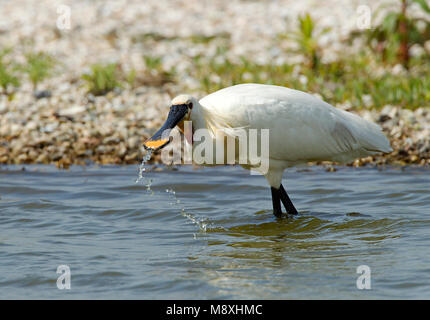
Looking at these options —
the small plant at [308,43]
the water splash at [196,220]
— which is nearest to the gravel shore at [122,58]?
the small plant at [308,43]

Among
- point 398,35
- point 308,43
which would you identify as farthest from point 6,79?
point 398,35

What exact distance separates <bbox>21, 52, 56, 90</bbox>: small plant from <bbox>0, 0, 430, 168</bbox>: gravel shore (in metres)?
0.17

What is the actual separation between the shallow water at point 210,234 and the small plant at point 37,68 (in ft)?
9.08

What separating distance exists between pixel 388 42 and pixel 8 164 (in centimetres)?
647

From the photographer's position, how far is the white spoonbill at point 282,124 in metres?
7.04

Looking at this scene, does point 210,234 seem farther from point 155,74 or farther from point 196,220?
point 155,74

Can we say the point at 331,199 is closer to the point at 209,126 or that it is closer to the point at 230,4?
the point at 209,126

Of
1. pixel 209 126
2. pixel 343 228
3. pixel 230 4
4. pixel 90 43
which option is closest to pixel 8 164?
pixel 209 126

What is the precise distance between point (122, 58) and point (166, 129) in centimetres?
771

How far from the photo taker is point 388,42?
516 inches

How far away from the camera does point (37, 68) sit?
12469 mm

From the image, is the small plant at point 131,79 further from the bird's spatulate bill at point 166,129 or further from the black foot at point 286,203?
the bird's spatulate bill at point 166,129

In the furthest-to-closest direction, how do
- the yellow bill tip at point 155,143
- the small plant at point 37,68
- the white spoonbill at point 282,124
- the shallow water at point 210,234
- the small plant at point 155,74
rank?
the small plant at point 155,74, the small plant at point 37,68, the white spoonbill at point 282,124, the yellow bill tip at point 155,143, the shallow water at point 210,234

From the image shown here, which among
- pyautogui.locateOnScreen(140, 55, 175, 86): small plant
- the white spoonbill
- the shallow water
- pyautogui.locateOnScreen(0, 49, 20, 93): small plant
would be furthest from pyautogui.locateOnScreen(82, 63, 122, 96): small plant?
the white spoonbill
